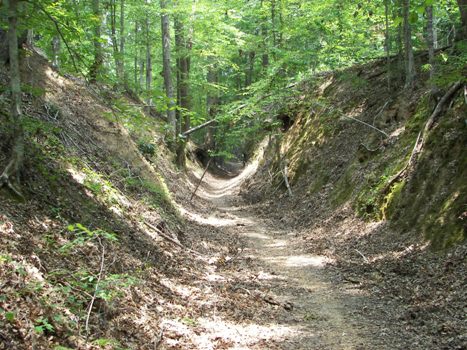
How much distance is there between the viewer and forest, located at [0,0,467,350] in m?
5.39

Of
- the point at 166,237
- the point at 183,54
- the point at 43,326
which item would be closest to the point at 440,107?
the point at 166,237

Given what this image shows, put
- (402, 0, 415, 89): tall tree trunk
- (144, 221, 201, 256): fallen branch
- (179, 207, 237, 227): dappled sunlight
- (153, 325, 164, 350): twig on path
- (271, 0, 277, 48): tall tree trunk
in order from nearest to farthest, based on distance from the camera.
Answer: (153, 325, 164, 350): twig on path < (144, 221, 201, 256): fallen branch < (402, 0, 415, 89): tall tree trunk < (179, 207, 237, 227): dappled sunlight < (271, 0, 277, 48): tall tree trunk

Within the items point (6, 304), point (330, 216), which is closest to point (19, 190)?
point (6, 304)

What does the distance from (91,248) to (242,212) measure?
12.4m

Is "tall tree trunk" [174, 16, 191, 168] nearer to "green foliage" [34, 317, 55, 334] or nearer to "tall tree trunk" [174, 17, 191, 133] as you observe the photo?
"tall tree trunk" [174, 17, 191, 133]

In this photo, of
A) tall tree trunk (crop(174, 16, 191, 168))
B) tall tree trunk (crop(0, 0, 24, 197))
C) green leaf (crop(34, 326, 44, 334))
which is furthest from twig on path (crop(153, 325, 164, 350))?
tall tree trunk (crop(174, 16, 191, 168))

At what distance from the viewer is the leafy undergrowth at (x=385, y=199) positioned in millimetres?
6812

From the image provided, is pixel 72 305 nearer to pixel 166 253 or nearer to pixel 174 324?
pixel 174 324

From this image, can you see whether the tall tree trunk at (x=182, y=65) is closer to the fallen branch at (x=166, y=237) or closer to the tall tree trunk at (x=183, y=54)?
the tall tree trunk at (x=183, y=54)

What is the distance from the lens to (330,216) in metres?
13.0

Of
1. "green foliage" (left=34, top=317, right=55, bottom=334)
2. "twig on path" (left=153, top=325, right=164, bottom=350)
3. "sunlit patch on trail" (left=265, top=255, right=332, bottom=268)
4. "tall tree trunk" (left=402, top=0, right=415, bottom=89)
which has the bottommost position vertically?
"sunlit patch on trail" (left=265, top=255, right=332, bottom=268)

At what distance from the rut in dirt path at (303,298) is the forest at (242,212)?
0.13ft

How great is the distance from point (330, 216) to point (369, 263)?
412 centimetres

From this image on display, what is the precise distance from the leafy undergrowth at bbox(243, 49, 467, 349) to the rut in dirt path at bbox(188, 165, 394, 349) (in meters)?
0.40
